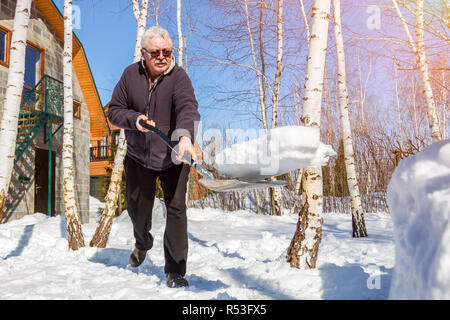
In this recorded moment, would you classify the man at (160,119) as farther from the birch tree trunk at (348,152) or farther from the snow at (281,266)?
the birch tree trunk at (348,152)

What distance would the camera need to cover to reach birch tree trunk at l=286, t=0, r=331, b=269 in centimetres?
277

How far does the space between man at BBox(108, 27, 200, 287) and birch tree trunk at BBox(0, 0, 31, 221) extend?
88.9 inches

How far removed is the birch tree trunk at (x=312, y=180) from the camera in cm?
277

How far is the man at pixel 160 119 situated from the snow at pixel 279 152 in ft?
2.10

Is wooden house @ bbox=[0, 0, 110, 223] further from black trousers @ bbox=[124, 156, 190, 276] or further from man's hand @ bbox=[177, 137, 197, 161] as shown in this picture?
man's hand @ bbox=[177, 137, 197, 161]

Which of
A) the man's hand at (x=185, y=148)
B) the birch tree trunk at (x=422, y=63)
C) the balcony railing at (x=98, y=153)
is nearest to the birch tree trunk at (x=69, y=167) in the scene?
the man's hand at (x=185, y=148)

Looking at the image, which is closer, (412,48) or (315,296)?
(315,296)

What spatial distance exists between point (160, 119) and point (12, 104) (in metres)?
2.64

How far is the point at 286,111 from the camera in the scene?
14211 mm

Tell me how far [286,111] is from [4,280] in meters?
12.6

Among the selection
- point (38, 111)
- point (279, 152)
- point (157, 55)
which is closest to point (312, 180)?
point (279, 152)

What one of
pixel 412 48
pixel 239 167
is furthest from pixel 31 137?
pixel 412 48

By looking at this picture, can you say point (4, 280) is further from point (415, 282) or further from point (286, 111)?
point (286, 111)

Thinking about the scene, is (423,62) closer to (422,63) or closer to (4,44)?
Result: (422,63)
